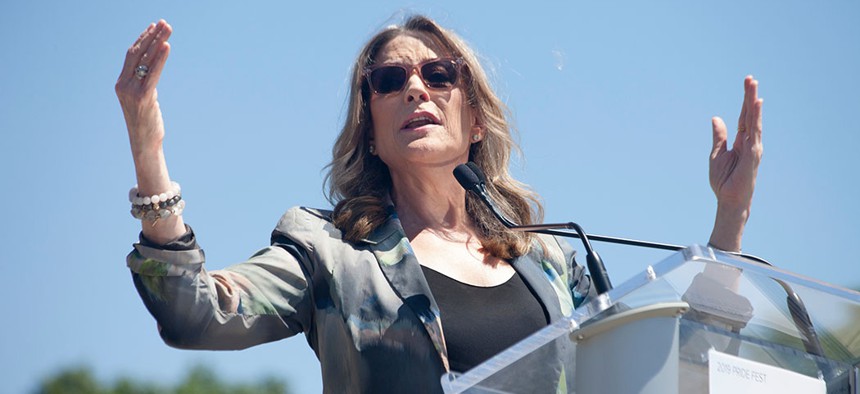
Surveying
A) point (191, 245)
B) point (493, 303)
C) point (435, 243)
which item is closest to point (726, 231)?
point (493, 303)

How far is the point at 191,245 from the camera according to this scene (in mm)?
2881

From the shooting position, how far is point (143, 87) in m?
2.73

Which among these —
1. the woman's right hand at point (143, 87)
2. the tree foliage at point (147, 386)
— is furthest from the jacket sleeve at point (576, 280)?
the tree foliage at point (147, 386)

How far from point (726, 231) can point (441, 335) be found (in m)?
0.86

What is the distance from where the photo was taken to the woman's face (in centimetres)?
402

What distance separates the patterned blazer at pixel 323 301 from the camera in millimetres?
2912

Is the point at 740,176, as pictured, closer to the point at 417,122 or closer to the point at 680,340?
the point at 417,122

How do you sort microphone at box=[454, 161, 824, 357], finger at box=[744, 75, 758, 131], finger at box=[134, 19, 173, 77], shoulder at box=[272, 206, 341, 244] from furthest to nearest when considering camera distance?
shoulder at box=[272, 206, 341, 244]
finger at box=[744, 75, 758, 131]
finger at box=[134, 19, 173, 77]
microphone at box=[454, 161, 824, 357]

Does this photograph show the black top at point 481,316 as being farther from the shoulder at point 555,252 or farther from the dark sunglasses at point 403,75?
the dark sunglasses at point 403,75

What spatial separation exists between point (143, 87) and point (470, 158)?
1821 mm

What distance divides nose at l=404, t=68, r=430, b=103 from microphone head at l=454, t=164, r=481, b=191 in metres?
0.63

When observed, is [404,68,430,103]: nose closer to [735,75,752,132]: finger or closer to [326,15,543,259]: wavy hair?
[326,15,543,259]: wavy hair

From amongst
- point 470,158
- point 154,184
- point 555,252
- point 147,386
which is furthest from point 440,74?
point 147,386

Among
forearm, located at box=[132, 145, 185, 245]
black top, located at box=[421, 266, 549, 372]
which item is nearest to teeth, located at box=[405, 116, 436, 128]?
black top, located at box=[421, 266, 549, 372]
